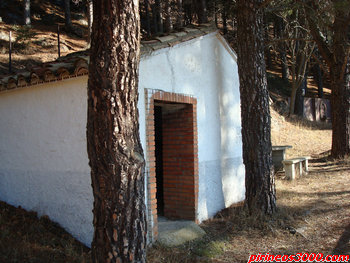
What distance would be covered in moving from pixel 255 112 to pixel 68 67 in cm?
353

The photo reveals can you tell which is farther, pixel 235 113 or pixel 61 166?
pixel 235 113

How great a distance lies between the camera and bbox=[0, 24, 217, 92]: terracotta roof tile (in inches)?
185

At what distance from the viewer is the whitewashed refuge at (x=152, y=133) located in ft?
16.6

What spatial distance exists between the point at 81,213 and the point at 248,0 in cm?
494

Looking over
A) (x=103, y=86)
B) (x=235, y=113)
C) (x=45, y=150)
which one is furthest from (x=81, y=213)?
(x=235, y=113)

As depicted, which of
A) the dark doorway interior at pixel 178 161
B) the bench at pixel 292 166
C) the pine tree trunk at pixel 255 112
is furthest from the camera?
the bench at pixel 292 166

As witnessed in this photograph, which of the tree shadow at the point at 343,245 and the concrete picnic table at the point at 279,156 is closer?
the tree shadow at the point at 343,245

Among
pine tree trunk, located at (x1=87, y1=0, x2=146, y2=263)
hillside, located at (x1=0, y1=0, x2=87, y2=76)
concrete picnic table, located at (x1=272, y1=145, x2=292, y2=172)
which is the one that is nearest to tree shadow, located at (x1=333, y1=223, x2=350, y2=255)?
pine tree trunk, located at (x1=87, y1=0, x2=146, y2=263)

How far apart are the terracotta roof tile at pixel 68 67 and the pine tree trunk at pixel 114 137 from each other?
1.18 m

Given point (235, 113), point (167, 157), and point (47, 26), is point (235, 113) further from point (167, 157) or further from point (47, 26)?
point (47, 26)

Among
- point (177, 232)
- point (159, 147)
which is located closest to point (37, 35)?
point (159, 147)

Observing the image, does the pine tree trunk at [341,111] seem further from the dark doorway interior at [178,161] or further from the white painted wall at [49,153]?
the white painted wall at [49,153]

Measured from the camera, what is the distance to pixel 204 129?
6.62 m

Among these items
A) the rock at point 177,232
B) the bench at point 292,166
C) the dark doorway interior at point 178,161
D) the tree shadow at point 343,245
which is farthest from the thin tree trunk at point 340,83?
the rock at point 177,232
